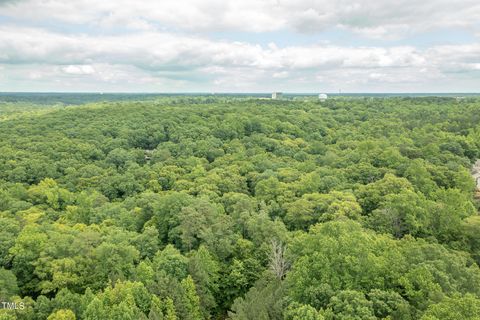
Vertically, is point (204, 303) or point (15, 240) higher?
point (15, 240)

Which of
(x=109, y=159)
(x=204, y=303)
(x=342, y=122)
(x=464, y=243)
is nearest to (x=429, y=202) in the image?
(x=464, y=243)

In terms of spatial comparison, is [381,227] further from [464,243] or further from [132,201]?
[132,201]

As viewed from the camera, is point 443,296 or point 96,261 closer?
point 443,296

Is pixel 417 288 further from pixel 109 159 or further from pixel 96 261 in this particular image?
pixel 109 159

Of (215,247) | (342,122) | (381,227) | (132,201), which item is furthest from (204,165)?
(342,122)

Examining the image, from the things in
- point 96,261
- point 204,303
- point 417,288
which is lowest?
point 204,303

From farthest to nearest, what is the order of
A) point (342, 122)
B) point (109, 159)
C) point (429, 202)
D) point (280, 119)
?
1. point (342, 122)
2. point (280, 119)
3. point (109, 159)
4. point (429, 202)

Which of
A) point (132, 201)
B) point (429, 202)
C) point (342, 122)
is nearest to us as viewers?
point (429, 202)
